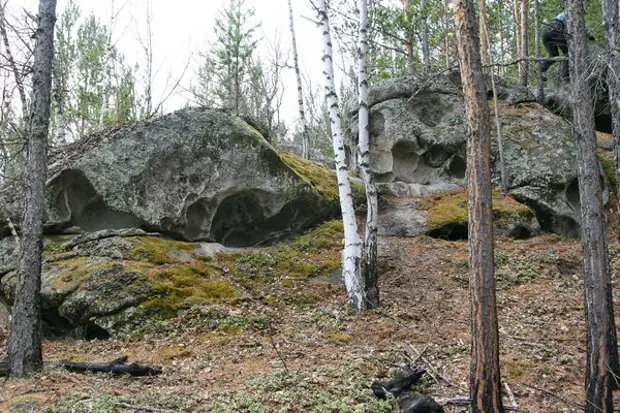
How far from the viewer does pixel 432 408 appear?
18.4 feet

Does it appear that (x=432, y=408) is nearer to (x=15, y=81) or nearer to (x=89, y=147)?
(x=15, y=81)

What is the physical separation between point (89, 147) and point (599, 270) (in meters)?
11.3

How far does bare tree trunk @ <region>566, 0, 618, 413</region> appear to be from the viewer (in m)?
5.89

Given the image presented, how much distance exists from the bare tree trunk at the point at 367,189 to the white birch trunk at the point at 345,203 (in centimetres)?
15

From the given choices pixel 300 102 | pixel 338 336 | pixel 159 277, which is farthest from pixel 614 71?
pixel 300 102

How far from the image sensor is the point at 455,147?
1681 cm

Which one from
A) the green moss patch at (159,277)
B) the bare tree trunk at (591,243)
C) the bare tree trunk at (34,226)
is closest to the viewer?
the bare tree trunk at (591,243)

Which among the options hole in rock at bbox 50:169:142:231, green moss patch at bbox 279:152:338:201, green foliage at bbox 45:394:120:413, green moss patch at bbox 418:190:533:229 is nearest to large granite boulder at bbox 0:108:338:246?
hole in rock at bbox 50:169:142:231

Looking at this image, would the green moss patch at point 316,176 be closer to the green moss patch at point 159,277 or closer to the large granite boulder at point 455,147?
the large granite boulder at point 455,147

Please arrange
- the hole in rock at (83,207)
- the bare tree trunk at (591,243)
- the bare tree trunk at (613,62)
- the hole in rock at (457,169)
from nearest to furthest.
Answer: the bare tree trunk at (591,243) < the bare tree trunk at (613,62) < the hole in rock at (83,207) < the hole in rock at (457,169)

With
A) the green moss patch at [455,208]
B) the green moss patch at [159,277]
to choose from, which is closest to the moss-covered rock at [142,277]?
the green moss patch at [159,277]

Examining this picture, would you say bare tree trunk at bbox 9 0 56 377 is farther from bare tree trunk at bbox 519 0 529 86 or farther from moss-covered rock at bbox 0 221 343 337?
bare tree trunk at bbox 519 0 529 86

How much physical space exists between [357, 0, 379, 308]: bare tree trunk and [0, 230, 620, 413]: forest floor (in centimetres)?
51

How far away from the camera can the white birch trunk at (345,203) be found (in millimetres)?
9961
